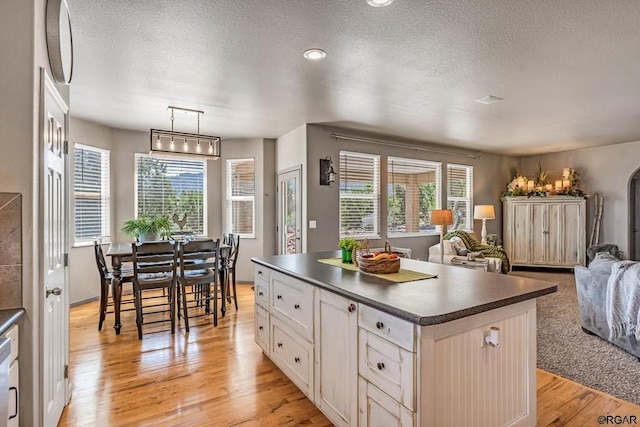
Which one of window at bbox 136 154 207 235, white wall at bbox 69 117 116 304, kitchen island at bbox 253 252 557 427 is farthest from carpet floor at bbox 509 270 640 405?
white wall at bbox 69 117 116 304

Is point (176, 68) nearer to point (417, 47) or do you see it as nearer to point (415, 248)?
point (417, 47)

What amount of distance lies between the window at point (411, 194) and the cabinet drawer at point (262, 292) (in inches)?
139

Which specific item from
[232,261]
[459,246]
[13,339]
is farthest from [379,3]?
[459,246]

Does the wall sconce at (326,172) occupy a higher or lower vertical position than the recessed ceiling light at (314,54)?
lower

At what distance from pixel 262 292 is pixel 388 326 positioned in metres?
1.65

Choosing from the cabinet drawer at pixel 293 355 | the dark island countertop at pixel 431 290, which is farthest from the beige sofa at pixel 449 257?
the cabinet drawer at pixel 293 355

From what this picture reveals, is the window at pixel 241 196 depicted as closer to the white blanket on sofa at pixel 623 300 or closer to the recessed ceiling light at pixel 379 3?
the recessed ceiling light at pixel 379 3

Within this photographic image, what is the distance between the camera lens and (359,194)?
19.0 ft

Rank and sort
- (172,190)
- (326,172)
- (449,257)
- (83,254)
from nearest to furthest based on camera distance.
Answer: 1. (83,254)
2. (326,172)
3. (449,257)
4. (172,190)

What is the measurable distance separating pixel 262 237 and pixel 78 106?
325 centimetres

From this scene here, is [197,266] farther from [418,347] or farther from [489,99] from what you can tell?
[489,99]

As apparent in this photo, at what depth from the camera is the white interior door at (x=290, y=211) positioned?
5379mm

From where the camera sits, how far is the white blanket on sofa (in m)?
2.79

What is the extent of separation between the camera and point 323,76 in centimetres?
328
